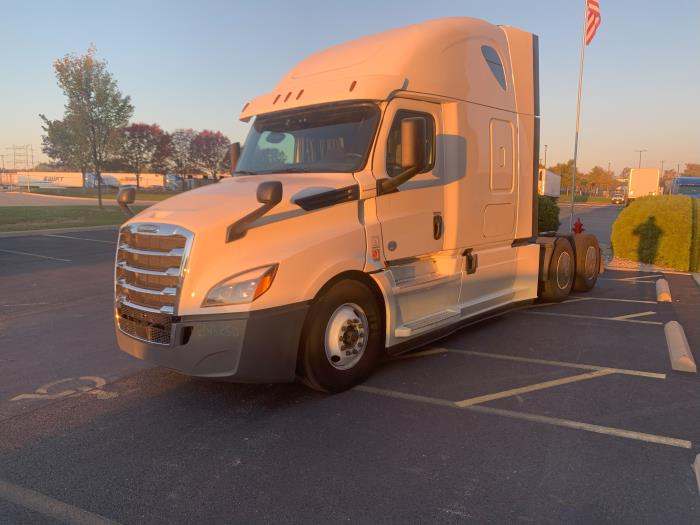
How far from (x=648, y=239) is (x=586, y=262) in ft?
14.1

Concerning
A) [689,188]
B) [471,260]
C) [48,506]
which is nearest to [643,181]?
[689,188]

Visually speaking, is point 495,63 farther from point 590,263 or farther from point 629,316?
point 590,263

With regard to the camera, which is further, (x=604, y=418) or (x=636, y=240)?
(x=636, y=240)

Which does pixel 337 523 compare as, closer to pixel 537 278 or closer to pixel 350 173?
pixel 350 173

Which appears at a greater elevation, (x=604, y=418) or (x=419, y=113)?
(x=419, y=113)

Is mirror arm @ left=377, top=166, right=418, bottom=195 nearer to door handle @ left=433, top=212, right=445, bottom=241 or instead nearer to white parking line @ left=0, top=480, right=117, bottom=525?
door handle @ left=433, top=212, right=445, bottom=241

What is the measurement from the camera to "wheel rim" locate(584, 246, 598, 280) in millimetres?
8734

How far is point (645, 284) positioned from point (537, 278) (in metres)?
3.94

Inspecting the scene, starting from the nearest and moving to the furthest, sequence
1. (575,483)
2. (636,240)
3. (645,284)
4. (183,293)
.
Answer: (575,483) < (183,293) < (645,284) < (636,240)

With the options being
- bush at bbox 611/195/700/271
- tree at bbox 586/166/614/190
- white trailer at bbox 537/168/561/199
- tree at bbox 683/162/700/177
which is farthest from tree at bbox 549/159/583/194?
bush at bbox 611/195/700/271

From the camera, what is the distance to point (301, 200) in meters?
4.11

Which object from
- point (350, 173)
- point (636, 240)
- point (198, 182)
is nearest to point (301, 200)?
point (350, 173)

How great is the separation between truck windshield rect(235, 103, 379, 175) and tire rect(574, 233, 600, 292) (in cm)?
547

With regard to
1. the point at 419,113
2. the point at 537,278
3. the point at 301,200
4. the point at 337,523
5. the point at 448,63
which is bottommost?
the point at 337,523
